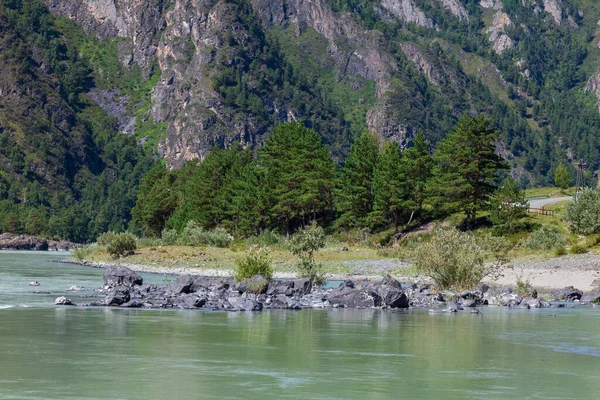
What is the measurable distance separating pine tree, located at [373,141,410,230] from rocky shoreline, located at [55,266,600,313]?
147 ft

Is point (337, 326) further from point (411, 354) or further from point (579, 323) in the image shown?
point (579, 323)

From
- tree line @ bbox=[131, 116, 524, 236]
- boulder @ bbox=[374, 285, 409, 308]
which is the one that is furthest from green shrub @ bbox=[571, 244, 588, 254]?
boulder @ bbox=[374, 285, 409, 308]

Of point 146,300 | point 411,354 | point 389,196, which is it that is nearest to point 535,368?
point 411,354

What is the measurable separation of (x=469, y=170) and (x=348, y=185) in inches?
801

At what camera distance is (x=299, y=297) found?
50.0 m

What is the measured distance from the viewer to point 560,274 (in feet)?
208

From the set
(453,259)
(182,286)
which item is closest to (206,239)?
(182,286)

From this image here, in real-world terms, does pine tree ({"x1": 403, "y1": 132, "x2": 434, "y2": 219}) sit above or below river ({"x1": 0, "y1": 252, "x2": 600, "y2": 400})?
above

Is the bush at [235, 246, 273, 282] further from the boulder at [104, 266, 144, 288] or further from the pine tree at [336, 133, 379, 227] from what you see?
the pine tree at [336, 133, 379, 227]

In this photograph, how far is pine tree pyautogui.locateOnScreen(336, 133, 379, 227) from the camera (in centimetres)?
Answer: 10756

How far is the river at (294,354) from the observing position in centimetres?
2416

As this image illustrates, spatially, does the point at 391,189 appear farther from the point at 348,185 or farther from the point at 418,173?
the point at 348,185

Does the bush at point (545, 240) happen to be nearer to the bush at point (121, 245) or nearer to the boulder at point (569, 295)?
the boulder at point (569, 295)

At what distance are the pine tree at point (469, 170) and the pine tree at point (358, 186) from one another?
478 inches
